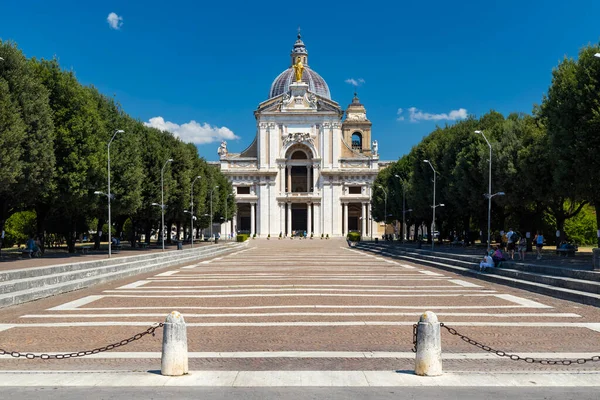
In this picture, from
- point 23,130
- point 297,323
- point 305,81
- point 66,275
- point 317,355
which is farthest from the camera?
point 305,81

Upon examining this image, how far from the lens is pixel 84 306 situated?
58.4ft

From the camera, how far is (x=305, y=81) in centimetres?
13862

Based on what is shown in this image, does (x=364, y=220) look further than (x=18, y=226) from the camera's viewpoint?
Yes

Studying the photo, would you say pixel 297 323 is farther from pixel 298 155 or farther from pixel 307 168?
pixel 298 155

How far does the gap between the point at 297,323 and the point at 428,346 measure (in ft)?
18.8

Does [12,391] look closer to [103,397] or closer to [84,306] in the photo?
[103,397]

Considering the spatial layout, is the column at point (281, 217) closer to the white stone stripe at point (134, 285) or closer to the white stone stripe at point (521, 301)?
the white stone stripe at point (134, 285)

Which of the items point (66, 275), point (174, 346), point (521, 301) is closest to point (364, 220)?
point (66, 275)

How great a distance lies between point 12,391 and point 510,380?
25.5 ft

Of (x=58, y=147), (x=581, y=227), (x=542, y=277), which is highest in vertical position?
(x=58, y=147)

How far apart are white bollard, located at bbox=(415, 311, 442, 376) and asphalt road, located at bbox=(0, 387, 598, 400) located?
25.0 inches

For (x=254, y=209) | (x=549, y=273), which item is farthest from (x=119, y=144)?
(x=254, y=209)

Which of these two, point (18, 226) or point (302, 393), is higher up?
point (18, 226)

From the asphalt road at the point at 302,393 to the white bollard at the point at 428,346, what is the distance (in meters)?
0.64
